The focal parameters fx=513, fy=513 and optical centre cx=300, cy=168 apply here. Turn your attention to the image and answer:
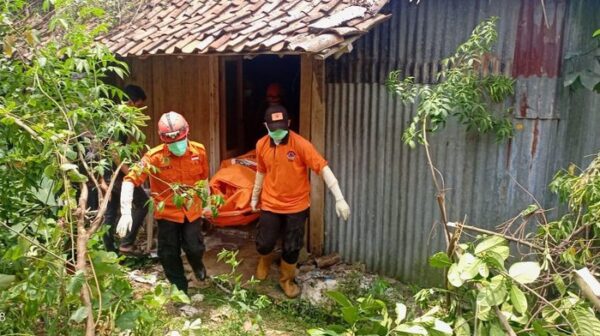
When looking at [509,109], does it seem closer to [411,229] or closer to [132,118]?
[411,229]

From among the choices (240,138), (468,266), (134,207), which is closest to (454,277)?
(468,266)

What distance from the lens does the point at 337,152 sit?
5.49 m

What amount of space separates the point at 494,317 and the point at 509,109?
233cm

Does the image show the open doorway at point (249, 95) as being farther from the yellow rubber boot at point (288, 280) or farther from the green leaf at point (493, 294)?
the green leaf at point (493, 294)

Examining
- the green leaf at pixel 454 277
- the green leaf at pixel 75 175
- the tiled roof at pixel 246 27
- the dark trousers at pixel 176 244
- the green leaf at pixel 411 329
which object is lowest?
the dark trousers at pixel 176 244

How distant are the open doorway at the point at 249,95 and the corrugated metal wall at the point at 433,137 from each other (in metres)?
2.10

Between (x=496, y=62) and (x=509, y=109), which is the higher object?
(x=496, y=62)

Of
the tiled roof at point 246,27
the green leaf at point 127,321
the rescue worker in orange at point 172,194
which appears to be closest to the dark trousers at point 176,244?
the rescue worker in orange at point 172,194

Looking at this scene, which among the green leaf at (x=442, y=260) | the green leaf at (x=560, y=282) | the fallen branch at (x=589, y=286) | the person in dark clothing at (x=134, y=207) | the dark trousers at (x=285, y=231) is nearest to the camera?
the fallen branch at (x=589, y=286)

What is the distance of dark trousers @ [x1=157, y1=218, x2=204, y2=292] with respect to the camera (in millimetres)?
4777

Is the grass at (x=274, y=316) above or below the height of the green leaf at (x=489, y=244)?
below

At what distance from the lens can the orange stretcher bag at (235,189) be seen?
5.74m

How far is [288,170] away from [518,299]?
2.85 m

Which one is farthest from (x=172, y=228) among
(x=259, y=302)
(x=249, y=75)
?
(x=249, y=75)
